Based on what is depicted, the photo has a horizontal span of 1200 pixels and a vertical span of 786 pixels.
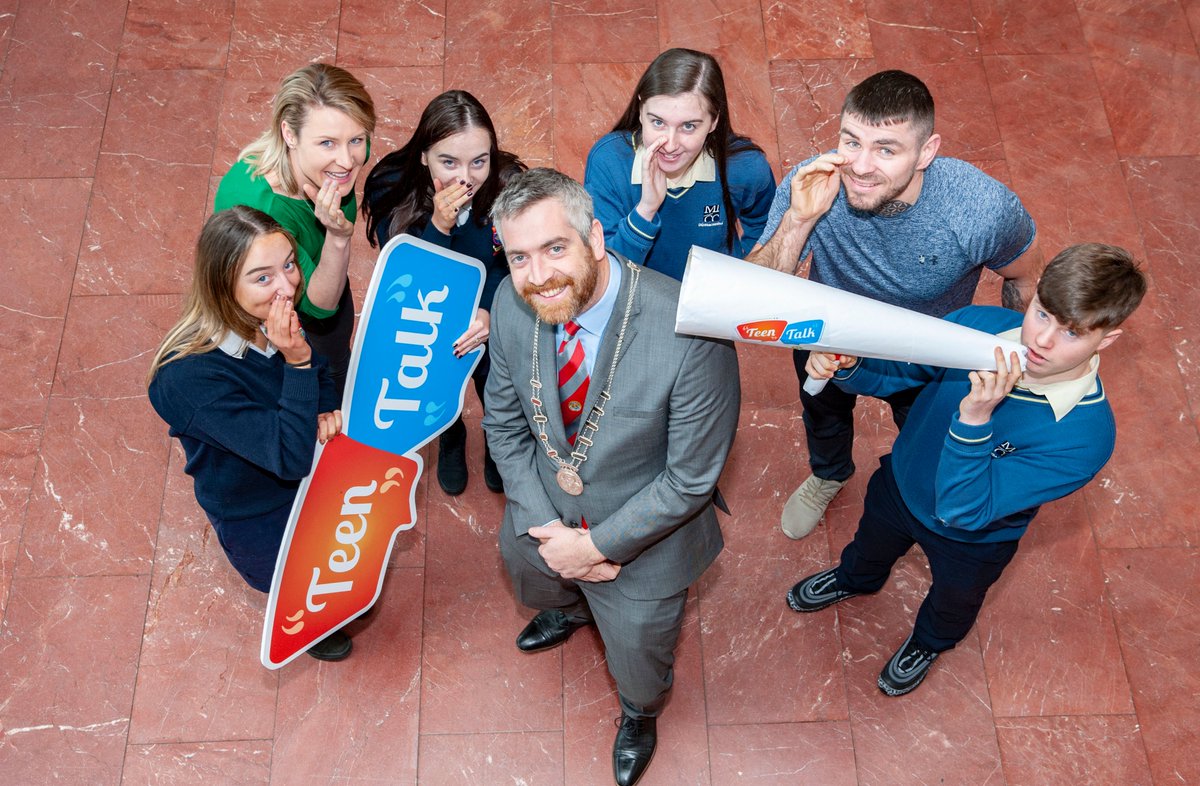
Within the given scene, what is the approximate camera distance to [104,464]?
13.2 feet

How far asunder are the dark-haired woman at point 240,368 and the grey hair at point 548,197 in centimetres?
68

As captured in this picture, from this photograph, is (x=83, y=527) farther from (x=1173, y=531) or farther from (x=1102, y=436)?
(x=1173, y=531)

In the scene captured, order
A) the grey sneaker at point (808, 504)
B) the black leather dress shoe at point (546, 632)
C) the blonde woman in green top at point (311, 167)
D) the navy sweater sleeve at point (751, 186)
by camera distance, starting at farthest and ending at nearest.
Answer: the grey sneaker at point (808, 504) < the black leather dress shoe at point (546, 632) < the navy sweater sleeve at point (751, 186) < the blonde woman in green top at point (311, 167)

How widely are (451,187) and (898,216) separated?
4.24 feet

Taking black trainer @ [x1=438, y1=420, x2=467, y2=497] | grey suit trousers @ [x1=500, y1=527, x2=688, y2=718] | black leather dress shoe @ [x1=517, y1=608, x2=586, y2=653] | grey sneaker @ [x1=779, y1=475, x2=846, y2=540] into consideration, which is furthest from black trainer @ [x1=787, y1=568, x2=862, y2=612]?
black trainer @ [x1=438, y1=420, x2=467, y2=497]

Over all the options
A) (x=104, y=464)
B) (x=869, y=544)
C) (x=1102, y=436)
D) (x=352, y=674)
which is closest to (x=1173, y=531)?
(x=869, y=544)

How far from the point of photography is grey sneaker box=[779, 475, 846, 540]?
382 centimetres

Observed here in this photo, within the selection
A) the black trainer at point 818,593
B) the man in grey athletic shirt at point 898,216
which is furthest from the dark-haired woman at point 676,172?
the black trainer at point 818,593

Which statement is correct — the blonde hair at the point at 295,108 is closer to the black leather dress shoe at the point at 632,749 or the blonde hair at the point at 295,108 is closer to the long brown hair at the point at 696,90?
the long brown hair at the point at 696,90

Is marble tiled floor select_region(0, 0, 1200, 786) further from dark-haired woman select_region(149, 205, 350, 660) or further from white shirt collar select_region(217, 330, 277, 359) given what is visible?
white shirt collar select_region(217, 330, 277, 359)

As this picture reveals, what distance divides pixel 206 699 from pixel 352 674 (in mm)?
510

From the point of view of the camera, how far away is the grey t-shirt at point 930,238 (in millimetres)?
2816

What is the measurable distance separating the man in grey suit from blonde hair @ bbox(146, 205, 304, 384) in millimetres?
685

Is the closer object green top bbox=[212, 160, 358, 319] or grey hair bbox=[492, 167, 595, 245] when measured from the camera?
grey hair bbox=[492, 167, 595, 245]
